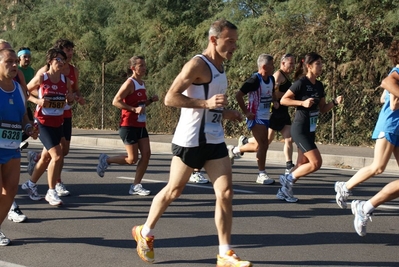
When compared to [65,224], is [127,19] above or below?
above

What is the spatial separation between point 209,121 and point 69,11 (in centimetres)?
2083

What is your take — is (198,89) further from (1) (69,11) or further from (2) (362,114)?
(1) (69,11)

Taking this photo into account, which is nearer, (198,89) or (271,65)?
(198,89)

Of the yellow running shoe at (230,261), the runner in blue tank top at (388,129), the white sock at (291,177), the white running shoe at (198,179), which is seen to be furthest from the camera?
the white running shoe at (198,179)

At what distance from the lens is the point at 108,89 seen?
22125 mm

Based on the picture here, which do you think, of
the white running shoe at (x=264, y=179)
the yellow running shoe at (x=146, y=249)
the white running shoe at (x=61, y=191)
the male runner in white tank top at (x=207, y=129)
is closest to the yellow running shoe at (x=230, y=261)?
the male runner in white tank top at (x=207, y=129)

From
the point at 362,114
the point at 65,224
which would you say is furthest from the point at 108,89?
the point at 65,224

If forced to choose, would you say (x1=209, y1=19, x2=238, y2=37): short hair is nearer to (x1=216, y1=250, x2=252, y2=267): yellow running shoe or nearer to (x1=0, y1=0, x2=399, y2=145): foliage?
(x1=216, y1=250, x2=252, y2=267): yellow running shoe

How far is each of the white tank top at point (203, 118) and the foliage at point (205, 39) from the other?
11.9 m

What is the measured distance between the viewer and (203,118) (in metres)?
5.71

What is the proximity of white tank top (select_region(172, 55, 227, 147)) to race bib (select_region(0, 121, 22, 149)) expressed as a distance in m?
1.52

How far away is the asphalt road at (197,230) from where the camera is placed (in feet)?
20.2

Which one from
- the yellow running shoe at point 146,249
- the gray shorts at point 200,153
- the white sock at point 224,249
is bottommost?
the yellow running shoe at point 146,249

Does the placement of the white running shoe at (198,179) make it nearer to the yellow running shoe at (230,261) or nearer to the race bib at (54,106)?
the race bib at (54,106)
